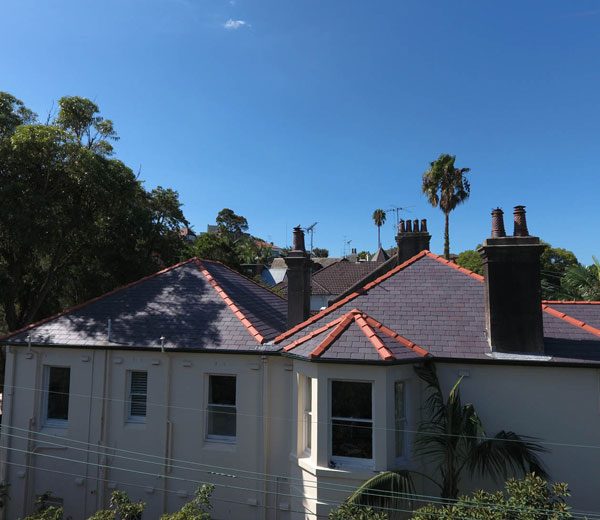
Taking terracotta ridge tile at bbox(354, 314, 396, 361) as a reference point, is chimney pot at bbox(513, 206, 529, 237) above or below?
above

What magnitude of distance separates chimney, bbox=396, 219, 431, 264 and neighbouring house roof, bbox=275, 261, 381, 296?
79.8 feet

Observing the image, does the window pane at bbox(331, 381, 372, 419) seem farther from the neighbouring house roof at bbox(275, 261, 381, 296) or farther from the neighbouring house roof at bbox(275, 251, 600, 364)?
the neighbouring house roof at bbox(275, 261, 381, 296)

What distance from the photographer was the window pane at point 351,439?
357 inches

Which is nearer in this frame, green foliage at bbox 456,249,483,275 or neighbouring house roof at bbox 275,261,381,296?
green foliage at bbox 456,249,483,275

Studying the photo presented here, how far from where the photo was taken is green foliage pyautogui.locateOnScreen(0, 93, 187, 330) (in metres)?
15.7

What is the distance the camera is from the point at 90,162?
17.1 m

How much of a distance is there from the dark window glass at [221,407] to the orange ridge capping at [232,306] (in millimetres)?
1456

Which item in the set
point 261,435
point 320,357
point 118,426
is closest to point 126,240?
point 118,426

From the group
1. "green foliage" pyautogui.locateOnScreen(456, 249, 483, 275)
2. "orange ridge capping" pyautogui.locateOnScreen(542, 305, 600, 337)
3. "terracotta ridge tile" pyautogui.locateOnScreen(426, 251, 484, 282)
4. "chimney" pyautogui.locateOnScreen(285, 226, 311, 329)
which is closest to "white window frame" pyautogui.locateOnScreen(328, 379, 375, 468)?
"chimney" pyautogui.locateOnScreen(285, 226, 311, 329)

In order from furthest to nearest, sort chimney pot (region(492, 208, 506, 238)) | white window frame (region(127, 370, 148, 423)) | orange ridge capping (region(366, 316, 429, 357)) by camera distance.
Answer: white window frame (region(127, 370, 148, 423)) < chimney pot (region(492, 208, 506, 238)) < orange ridge capping (region(366, 316, 429, 357))

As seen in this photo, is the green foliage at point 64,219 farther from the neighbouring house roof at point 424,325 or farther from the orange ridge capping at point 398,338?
the orange ridge capping at point 398,338

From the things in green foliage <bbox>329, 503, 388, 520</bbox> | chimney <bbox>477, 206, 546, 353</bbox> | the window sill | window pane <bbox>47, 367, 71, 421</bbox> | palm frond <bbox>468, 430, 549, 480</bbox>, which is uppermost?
chimney <bbox>477, 206, 546, 353</bbox>

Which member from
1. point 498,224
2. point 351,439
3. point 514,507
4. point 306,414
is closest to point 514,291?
point 498,224

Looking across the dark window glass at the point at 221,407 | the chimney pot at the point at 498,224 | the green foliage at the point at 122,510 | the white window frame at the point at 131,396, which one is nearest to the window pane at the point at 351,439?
the dark window glass at the point at 221,407
